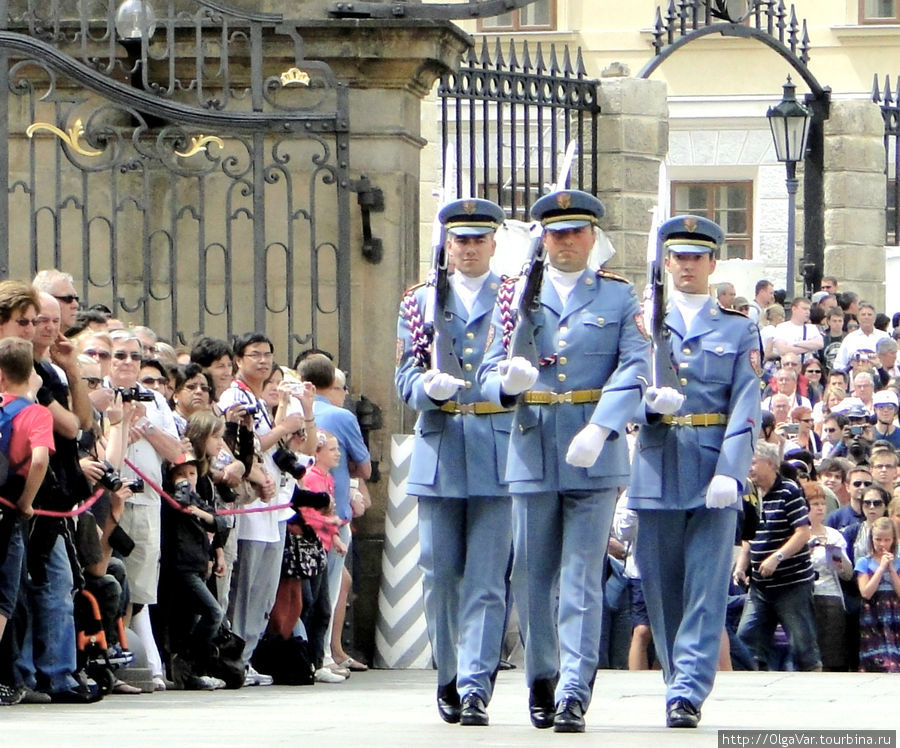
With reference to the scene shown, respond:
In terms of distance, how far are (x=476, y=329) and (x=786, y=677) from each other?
370 centimetres

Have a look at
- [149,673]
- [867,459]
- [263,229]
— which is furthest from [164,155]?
[867,459]

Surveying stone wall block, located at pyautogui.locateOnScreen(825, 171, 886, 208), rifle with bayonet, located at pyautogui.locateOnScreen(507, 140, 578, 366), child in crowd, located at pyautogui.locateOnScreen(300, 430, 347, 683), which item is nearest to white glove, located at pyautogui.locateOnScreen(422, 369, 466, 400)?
rifle with bayonet, located at pyautogui.locateOnScreen(507, 140, 578, 366)

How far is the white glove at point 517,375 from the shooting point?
8969 mm

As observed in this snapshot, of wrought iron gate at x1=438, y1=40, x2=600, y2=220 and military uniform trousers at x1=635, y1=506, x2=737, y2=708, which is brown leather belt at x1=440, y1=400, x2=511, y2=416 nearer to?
military uniform trousers at x1=635, y1=506, x2=737, y2=708

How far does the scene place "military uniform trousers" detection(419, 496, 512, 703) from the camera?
944 centimetres

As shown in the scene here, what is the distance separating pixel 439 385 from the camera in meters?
9.39

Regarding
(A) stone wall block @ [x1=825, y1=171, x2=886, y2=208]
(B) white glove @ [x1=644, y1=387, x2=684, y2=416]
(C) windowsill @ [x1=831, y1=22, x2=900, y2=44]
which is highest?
(C) windowsill @ [x1=831, y1=22, x2=900, y2=44]

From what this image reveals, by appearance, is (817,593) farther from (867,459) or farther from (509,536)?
(509,536)

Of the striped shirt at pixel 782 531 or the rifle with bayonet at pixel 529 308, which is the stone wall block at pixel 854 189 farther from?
the rifle with bayonet at pixel 529 308

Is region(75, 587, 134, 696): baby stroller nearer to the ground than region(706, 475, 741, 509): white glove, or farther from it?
nearer to the ground

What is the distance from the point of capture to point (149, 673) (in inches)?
440

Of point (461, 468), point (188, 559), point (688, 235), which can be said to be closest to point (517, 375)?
point (461, 468)

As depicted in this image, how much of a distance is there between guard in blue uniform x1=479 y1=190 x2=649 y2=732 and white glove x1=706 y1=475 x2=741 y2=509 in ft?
1.09

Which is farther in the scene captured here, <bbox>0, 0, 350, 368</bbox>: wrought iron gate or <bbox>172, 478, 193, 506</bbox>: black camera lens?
<bbox>0, 0, 350, 368</bbox>: wrought iron gate
